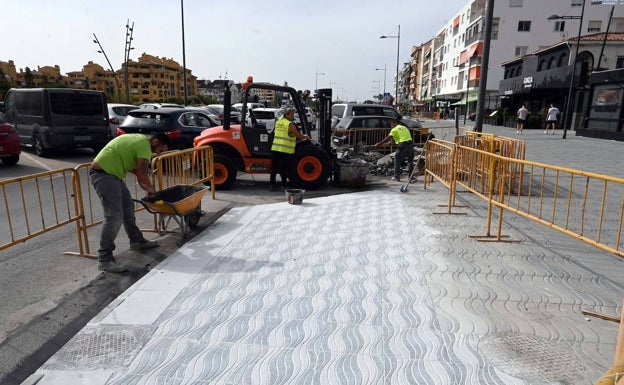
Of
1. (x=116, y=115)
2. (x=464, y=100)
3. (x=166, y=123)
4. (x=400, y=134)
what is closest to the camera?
(x=400, y=134)

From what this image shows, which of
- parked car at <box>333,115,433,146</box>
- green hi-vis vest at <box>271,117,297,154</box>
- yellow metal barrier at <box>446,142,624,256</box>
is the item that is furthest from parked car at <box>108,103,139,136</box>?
yellow metal barrier at <box>446,142,624,256</box>

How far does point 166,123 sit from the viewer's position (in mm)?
11789

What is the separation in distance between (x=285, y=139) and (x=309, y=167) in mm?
921

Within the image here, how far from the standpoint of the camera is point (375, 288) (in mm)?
4027

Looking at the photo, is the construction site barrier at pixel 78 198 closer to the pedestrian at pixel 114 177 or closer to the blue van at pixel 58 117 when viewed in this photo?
the pedestrian at pixel 114 177

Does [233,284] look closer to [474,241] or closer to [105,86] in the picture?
[474,241]

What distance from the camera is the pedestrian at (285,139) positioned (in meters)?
8.30

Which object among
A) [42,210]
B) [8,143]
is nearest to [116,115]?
[8,143]

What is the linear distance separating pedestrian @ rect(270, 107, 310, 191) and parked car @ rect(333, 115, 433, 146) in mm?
6280

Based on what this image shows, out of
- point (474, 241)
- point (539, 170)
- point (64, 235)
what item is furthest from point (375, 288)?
point (539, 170)

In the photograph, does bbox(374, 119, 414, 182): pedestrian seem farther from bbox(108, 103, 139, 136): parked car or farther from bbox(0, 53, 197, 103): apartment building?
bbox(0, 53, 197, 103): apartment building

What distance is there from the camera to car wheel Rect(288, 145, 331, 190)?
884 centimetres

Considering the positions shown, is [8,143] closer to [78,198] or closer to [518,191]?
[78,198]

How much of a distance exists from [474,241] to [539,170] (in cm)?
668
